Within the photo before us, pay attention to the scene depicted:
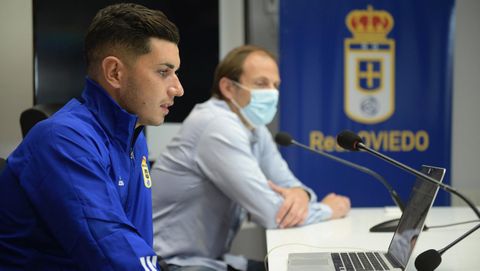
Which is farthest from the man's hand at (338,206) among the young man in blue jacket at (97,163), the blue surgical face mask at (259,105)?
the young man in blue jacket at (97,163)

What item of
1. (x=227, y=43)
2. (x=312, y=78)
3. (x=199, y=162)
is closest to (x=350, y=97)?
(x=312, y=78)

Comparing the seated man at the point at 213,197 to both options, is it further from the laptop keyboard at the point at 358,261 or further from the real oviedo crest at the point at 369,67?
the real oviedo crest at the point at 369,67

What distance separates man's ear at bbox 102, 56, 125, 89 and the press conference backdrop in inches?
74.7

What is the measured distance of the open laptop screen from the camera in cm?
112

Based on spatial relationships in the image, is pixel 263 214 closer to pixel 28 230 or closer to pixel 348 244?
pixel 348 244

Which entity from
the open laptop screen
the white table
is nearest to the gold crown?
the white table

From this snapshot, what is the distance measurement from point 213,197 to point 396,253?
0.86 meters

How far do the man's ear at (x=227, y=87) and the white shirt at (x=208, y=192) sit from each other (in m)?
0.18

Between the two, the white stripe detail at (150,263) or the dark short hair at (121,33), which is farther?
the dark short hair at (121,33)

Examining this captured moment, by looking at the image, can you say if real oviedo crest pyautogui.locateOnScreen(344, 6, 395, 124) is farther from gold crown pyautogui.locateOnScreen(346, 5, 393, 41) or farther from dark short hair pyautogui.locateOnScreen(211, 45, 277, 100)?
dark short hair pyautogui.locateOnScreen(211, 45, 277, 100)

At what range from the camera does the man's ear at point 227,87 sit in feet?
7.23

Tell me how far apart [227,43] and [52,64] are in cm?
107

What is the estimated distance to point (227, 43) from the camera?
118 inches

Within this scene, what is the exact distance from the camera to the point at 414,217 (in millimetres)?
1195
